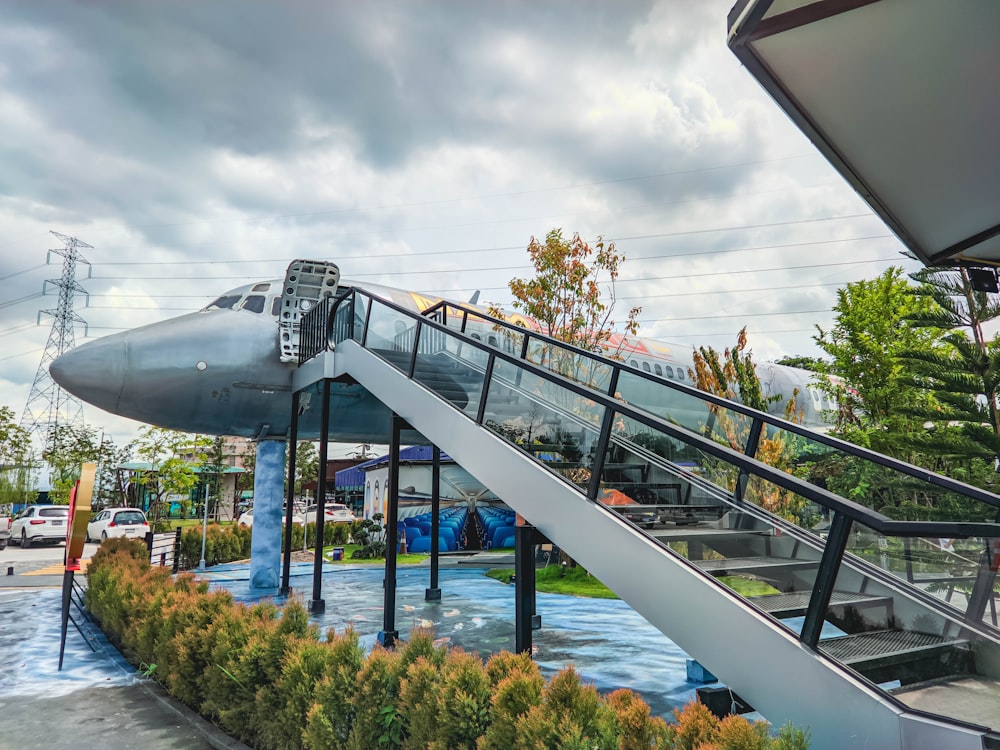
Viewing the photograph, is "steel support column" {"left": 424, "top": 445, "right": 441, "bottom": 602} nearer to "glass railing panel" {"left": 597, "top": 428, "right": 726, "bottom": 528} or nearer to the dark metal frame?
the dark metal frame

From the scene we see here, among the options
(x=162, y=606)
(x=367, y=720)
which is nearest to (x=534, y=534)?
(x=367, y=720)

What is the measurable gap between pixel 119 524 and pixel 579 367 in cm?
2196

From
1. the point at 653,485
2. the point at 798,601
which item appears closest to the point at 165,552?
the point at 653,485

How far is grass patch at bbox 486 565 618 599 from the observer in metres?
12.0

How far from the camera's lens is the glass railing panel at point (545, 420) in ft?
17.3

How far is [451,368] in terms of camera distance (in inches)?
277

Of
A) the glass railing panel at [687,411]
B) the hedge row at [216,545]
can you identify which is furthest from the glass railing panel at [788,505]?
the hedge row at [216,545]

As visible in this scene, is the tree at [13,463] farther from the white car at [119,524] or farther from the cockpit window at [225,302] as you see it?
the cockpit window at [225,302]

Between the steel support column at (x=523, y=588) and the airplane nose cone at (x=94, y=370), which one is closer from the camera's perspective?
the steel support column at (x=523, y=588)

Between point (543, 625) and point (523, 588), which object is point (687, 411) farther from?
point (543, 625)

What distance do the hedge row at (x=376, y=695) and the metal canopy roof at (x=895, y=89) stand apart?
10.8ft

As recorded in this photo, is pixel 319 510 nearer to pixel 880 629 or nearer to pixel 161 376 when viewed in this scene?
pixel 161 376

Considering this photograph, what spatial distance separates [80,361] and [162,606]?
4637mm

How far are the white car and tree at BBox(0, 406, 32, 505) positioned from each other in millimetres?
17872
